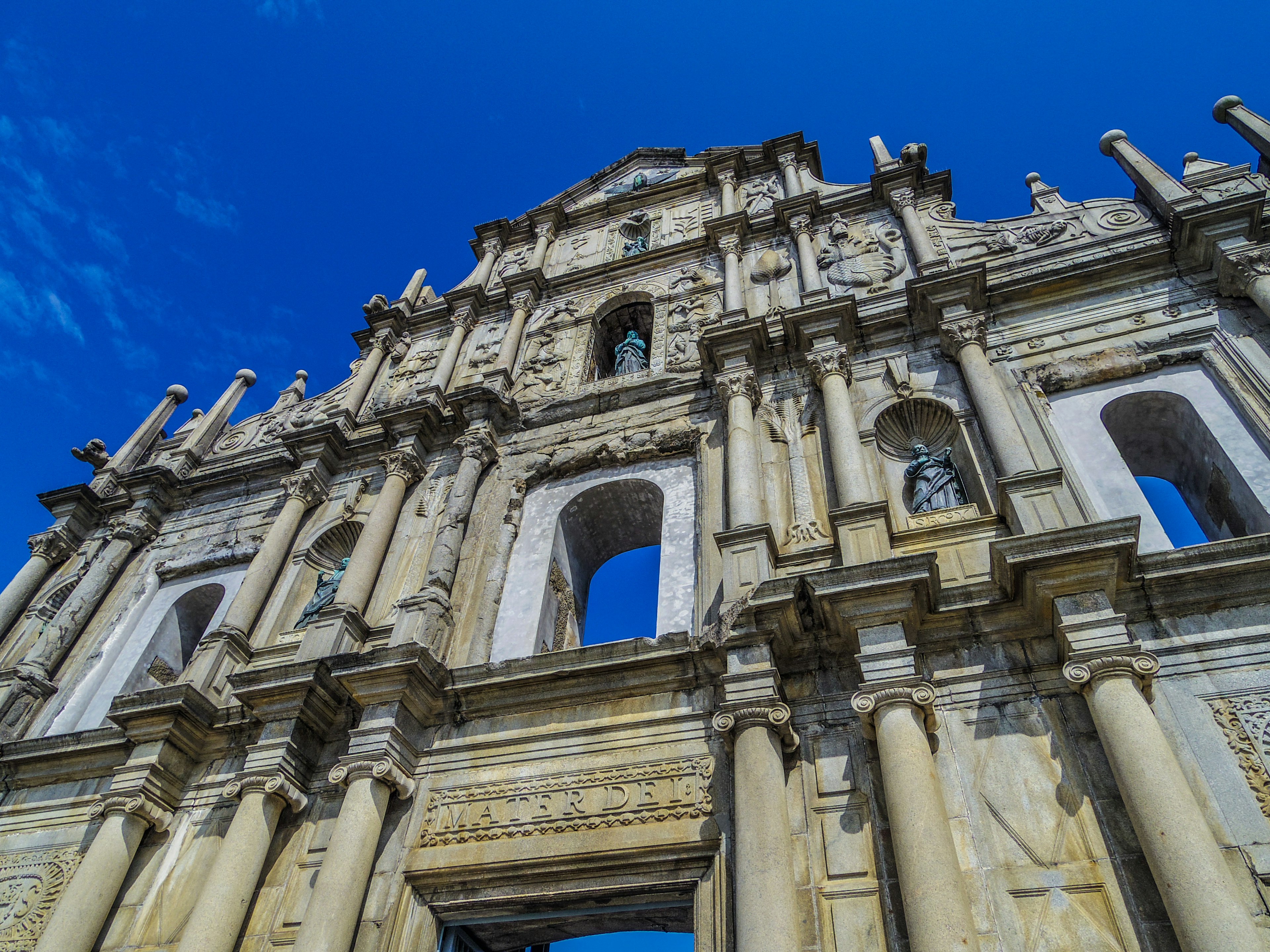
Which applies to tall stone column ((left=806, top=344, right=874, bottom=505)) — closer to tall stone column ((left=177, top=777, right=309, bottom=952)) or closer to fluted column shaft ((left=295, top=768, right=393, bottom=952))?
fluted column shaft ((left=295, top=768, right=393, bottom=952))

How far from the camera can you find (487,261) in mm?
16719

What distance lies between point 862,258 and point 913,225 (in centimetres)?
83

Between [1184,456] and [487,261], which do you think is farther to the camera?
[487,261]

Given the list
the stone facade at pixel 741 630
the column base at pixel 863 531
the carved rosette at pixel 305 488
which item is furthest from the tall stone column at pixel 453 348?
the column base at pixel 863 531

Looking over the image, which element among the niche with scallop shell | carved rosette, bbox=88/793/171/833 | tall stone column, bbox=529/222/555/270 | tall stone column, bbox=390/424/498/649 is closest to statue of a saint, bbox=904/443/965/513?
the niche with scallop shell

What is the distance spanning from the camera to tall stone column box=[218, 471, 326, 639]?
10633mm

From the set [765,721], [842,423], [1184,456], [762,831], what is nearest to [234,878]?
[762,831]

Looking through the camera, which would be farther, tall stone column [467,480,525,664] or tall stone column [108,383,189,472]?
tall stone column [108,383,189,472]

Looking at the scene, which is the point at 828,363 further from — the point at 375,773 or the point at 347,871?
the point at 347,871

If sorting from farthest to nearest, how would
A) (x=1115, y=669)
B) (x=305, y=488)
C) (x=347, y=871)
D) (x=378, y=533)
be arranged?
(x=305, y=488)
(x=378, y=533)
(x=347, y=871)
(x=1115, y=669)

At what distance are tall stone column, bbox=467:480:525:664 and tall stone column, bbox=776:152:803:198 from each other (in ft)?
23.0

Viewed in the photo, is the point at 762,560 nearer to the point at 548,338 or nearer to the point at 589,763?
the point at 589,763

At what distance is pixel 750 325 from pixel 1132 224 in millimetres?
5188

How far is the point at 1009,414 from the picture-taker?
348 inches
